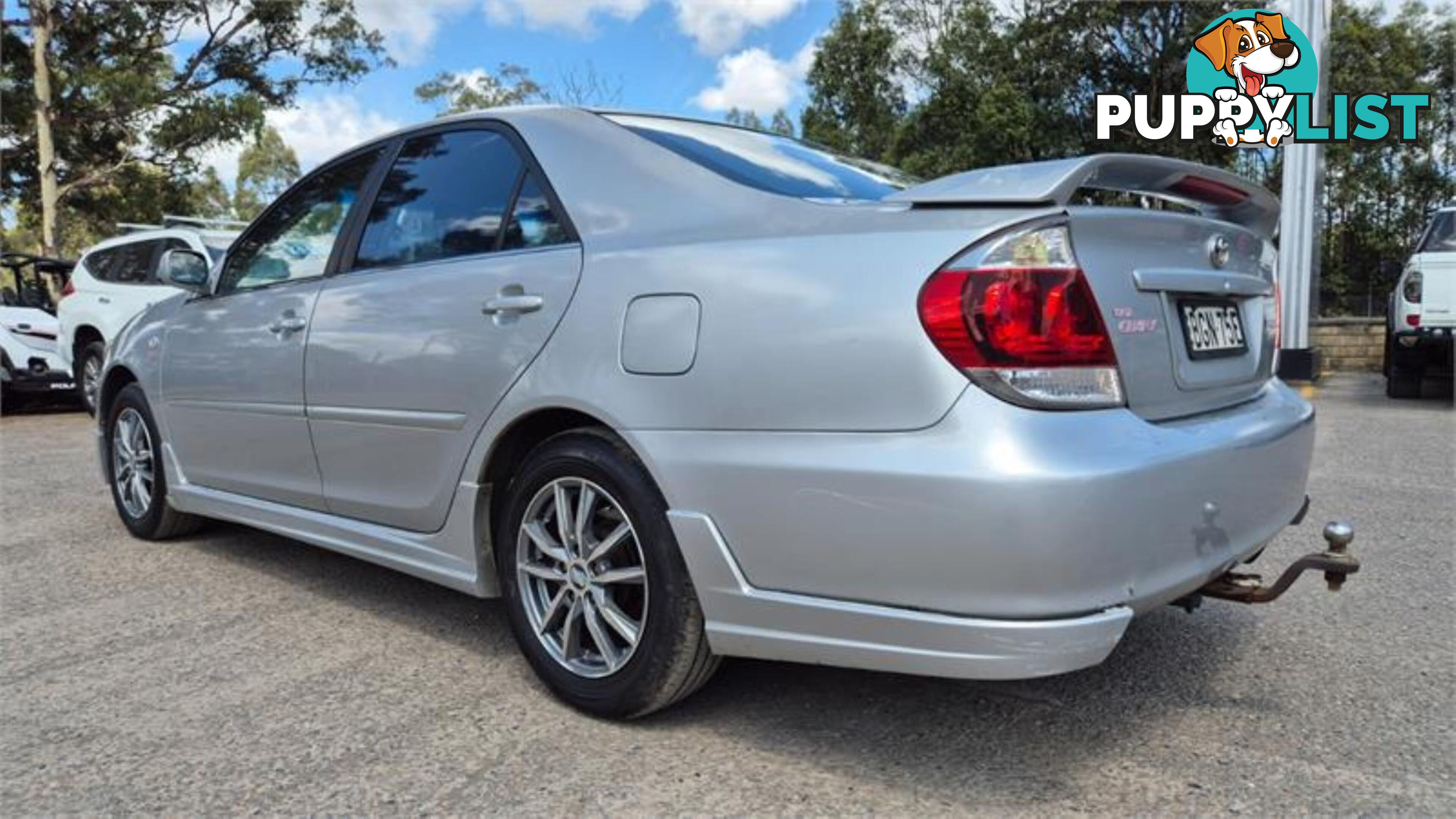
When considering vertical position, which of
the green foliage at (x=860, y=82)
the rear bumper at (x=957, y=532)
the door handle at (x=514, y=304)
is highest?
the green foliage at (x=860, y=82)

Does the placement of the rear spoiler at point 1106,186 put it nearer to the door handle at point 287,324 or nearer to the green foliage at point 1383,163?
the door handle at point 287,324

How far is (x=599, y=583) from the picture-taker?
245cm

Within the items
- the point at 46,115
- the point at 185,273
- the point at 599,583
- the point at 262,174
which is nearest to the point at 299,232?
the point at 185,273

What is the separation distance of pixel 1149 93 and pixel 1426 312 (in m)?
14.8

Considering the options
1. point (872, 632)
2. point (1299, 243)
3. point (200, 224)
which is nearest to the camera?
point (872, 632)

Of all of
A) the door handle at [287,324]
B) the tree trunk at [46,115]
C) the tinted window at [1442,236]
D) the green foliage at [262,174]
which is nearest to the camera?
the door handle at [287,324]

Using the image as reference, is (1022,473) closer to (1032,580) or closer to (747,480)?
(1032,580)

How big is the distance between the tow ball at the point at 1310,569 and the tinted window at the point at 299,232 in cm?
281

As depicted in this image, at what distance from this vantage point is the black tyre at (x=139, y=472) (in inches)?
169

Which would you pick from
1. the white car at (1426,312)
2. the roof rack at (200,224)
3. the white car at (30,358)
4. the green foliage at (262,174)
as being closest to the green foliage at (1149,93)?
the white car at (1426,312)

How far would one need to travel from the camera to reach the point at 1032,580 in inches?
71.8

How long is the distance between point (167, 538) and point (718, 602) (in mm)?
3328

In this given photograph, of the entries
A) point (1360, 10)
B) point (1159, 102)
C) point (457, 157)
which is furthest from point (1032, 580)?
point (1360, 10)

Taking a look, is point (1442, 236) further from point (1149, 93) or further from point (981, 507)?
point (1149, 93)
